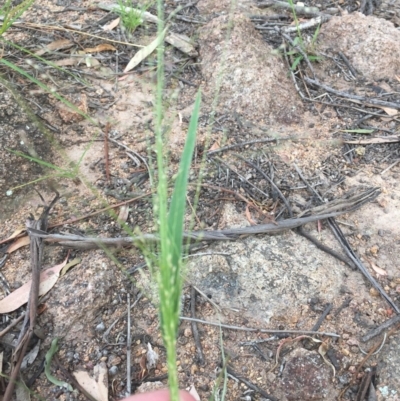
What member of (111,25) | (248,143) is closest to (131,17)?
(111,25)

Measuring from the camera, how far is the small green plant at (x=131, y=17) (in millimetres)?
2284

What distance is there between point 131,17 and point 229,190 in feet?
3.69

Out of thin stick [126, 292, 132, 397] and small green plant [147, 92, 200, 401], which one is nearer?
small green plant [147, 92, 200, 401]

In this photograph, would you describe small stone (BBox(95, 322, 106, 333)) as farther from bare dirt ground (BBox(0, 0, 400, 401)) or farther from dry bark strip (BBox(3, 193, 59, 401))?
dry bark strip (BBox(3, 193, 59, 401))

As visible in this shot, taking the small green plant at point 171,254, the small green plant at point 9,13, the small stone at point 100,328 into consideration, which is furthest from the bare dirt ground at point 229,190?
the small green plant at point 171,254

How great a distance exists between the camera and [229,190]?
174cm

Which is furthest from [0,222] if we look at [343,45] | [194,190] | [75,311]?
[343,45]

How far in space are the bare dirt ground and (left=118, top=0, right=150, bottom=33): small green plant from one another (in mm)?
60

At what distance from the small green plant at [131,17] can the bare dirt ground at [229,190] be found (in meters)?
0.06

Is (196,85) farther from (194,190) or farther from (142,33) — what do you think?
(194,190)

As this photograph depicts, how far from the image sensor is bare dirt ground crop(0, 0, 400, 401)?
1.37 meters

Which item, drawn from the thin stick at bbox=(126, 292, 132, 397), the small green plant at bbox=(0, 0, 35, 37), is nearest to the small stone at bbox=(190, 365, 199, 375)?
the thin stick at bbox=(126, 292, 132, 397)

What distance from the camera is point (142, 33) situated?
2.41 metres

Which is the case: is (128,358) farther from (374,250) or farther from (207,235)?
(374,250)
